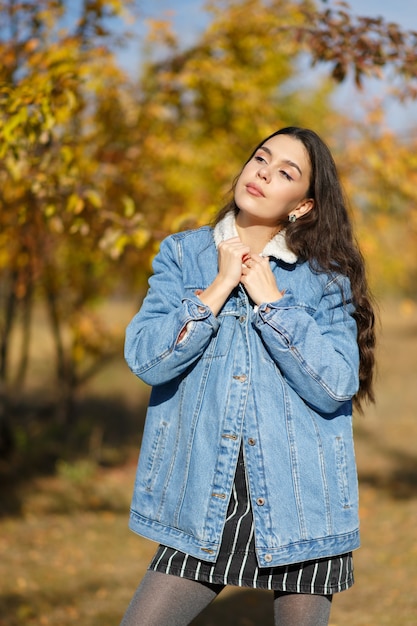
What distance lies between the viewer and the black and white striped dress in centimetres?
207

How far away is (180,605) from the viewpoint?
6.79 ft

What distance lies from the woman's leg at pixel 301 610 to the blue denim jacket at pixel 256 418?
120 mm

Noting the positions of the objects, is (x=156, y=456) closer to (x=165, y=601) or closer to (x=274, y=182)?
(x=165, y=601)

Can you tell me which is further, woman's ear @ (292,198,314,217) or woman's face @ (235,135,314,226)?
woman's ear @ (292,198,314,217)

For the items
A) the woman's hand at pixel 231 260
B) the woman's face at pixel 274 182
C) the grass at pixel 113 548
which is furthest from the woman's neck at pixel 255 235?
the grass at pixel 113 548

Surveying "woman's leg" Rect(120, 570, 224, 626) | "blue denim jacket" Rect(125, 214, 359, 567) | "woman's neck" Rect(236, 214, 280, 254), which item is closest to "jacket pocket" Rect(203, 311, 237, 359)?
"blue denim jacket" Rect(125, 214, 359, 567)

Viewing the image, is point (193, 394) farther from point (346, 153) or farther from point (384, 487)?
point (384, 487)

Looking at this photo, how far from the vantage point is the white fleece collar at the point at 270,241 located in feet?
7.18

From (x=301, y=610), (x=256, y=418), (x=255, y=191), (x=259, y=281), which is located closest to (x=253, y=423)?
(x=256, y=418)

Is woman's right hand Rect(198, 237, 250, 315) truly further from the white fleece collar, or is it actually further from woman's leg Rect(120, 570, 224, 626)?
woman's leg Rect(120, 570, 224, 626)

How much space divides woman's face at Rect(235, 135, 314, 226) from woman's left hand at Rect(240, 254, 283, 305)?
0.15 meters

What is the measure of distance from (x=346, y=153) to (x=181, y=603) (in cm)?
504

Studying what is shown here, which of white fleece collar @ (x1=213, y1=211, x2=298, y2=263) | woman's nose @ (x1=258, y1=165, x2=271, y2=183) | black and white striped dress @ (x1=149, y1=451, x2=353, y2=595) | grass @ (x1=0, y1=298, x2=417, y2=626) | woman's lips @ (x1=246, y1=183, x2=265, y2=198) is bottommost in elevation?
grass @ (x1=0, y1=298, x2=417, y2=626)

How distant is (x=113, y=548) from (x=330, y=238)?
387 cm
